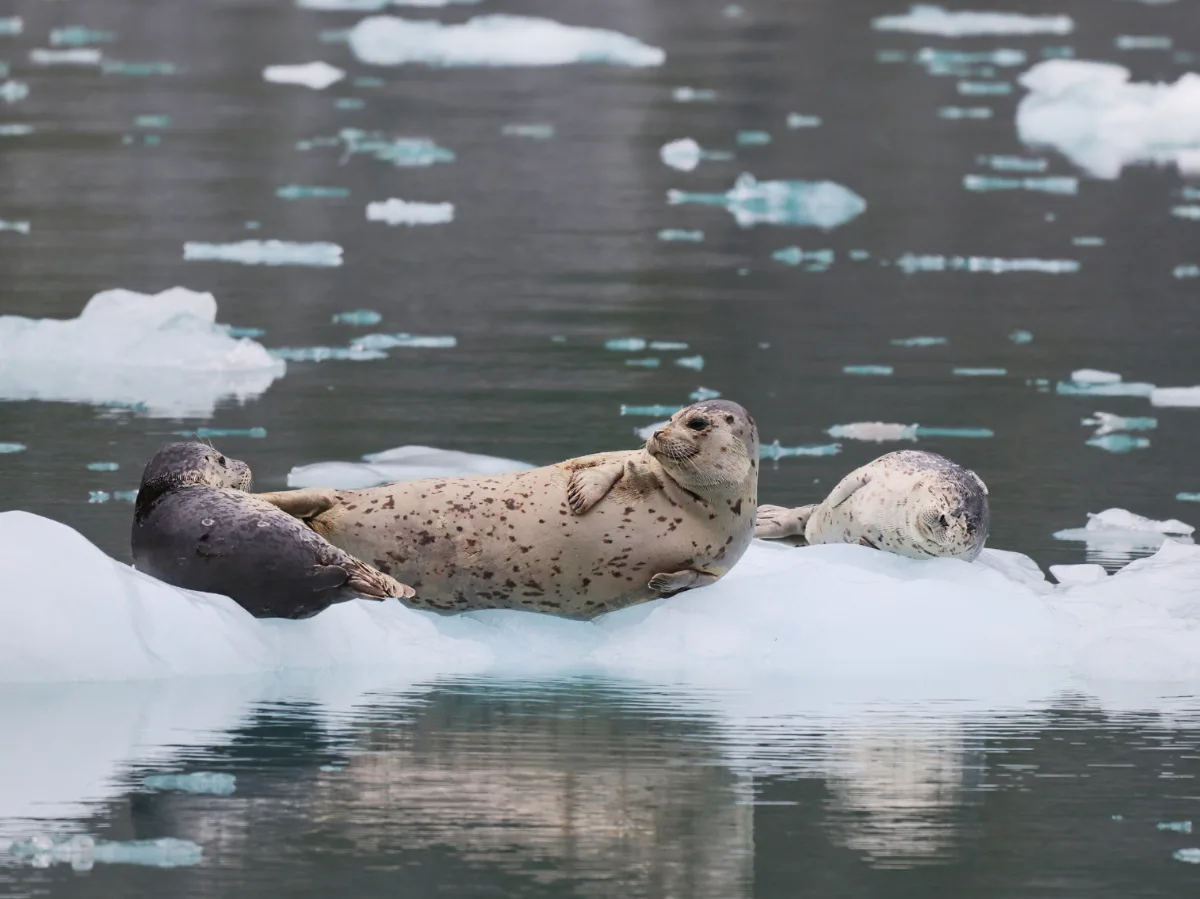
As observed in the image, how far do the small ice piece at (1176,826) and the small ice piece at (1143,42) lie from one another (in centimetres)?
1948

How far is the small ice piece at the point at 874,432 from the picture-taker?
8414mm

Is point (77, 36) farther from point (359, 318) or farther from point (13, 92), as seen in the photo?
point (359, 318)

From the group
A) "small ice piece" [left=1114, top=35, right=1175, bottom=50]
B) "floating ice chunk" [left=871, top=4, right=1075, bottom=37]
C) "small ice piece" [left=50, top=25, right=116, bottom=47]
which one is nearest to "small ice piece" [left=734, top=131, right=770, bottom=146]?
"small ice piece" [left=1114, top=35, right=1175, bottom=50]

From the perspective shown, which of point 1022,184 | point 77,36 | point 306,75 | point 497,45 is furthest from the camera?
point 77,36

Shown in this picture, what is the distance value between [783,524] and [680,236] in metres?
6.00

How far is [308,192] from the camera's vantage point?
14219 millimetres

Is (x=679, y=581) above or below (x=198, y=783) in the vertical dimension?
above

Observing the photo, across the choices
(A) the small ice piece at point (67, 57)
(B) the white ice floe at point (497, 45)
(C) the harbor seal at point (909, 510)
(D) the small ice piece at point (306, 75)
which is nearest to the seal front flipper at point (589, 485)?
(C) the harbor seal at point (909, 510)

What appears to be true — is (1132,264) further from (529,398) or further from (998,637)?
(998,637)

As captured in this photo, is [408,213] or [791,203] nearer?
[408,213]

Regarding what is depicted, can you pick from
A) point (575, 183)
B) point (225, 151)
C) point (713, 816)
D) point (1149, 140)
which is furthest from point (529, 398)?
point (1149, 140)

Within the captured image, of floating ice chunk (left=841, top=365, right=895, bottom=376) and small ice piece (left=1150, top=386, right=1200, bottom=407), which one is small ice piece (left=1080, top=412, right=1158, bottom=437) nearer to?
small ice piece (left=1150, top=386, right=1200, bottom=407)

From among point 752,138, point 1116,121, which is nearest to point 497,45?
point 752,138

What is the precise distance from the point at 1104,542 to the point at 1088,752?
213 cm
